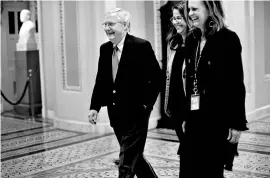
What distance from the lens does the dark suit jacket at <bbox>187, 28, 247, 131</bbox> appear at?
242 centimetres

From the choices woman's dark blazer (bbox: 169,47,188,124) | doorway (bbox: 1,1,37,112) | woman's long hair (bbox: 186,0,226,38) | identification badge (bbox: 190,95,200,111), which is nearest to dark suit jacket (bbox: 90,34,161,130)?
woman's dark blazer (bbox: 169,47,188,124)

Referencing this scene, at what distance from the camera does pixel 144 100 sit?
3572 mm

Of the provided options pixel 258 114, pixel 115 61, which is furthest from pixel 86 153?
pixel 258 114

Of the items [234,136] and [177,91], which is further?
[177,91]

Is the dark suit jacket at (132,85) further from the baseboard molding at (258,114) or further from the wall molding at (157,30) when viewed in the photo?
the baseboard molding at (258,114)

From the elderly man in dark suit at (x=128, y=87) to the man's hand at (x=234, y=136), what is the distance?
1.17 metres

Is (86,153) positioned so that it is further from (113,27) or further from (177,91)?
(177,91)

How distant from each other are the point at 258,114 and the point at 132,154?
16.5 ft

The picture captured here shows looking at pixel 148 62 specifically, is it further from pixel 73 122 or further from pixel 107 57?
pixel 73 122

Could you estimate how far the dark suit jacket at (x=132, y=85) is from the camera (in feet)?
11.6

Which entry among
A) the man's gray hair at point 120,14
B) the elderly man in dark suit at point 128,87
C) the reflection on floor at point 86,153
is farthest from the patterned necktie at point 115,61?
the reflection on floor at point 86,153

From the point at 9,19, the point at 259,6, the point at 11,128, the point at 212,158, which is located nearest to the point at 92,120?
the point at 212,158

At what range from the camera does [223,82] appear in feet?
8.04

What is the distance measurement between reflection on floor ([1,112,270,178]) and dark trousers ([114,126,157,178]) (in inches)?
41.7
